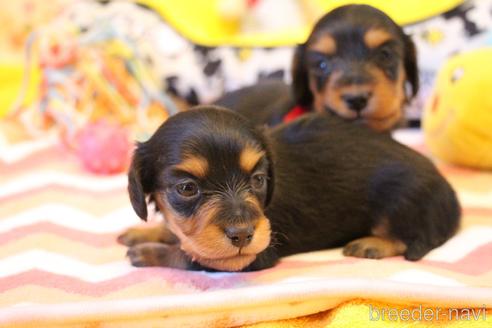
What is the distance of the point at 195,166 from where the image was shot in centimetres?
201

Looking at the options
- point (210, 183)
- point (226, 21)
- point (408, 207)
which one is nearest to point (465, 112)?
point (408, 207)

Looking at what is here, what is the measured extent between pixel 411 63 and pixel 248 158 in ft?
4.27

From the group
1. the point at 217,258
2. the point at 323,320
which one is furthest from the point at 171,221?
the point at 323,320

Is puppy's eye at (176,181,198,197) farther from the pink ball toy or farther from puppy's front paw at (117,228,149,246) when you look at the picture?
the pink ball toy

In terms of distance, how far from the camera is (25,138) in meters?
4.09

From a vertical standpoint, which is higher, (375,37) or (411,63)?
(375,37)

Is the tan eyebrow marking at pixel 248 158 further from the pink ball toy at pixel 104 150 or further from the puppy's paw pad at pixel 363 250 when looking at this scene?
the pink ball toy at pixel 104 150

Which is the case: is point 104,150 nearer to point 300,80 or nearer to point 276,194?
point 300,80

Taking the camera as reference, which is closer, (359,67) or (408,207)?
(408,207)

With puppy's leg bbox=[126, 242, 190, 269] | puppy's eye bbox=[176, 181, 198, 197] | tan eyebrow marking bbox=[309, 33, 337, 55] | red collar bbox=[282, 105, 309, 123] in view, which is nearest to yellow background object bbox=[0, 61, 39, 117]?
red collar bbox=[282, 105, 309, 123]

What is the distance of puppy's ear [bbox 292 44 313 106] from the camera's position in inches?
122

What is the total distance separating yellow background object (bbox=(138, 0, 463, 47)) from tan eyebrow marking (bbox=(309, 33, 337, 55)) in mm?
1190

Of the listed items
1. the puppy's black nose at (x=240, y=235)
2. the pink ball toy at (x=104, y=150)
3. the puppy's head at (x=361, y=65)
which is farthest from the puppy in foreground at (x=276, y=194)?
the pink ball toy at (x=104, y=150)

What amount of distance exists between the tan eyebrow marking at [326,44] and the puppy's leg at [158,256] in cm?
117
